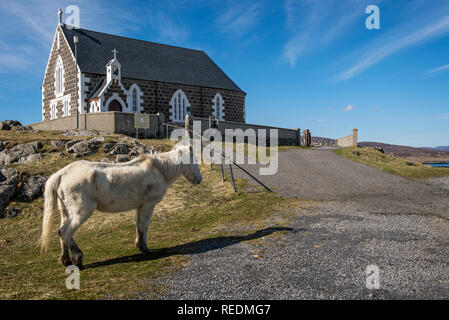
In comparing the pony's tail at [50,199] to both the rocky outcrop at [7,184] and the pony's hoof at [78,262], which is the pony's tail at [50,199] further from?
the rocky outcrop at [7,184]

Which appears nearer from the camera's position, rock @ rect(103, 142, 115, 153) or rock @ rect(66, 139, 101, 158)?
rock @ rect(66, 139, 101, 158)

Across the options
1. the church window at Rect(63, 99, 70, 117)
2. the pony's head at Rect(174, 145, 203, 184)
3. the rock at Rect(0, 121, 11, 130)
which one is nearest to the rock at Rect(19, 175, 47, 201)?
the pony's head at Rect(174, 145, 203, 184)

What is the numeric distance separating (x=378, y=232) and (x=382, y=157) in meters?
20.2

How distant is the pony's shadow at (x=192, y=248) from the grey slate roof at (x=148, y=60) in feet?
99.3

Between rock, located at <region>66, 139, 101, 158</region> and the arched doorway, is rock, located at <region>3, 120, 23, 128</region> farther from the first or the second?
rock, located at <region>66, 139, 101, 158</region>

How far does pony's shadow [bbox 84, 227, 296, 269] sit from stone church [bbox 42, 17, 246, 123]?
26.3 meters

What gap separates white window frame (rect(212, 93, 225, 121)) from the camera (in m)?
42.4

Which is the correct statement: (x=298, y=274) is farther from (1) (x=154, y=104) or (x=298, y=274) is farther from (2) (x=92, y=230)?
(1) (x=154, y=104)

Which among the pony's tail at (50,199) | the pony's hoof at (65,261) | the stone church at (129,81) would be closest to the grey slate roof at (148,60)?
the stone church at (129,81)

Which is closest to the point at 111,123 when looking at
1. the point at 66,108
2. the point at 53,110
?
the point at 66,108

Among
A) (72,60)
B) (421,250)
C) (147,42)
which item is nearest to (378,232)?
(421,250)

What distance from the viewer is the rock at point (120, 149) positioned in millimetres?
19422

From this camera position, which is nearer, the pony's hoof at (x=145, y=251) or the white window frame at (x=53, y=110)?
the pony's hoof at (x=145, y=251)
